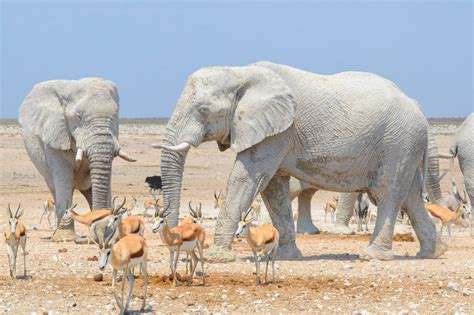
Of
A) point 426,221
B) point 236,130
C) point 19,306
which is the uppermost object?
point 236,130

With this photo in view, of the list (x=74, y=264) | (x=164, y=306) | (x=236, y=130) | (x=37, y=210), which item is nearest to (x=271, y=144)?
(x=236, y=130)

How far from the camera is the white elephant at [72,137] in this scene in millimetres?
18938

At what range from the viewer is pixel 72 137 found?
1948 cm

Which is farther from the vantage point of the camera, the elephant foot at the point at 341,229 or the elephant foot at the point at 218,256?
the elephant foot at the point at 341,229

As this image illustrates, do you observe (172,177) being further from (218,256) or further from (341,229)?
(341,229)

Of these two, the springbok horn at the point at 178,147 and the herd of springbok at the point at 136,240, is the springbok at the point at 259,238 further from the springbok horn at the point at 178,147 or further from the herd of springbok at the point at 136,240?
the springbok horn at the point at 178,147

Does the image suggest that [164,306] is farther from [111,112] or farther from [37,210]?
[37,210]

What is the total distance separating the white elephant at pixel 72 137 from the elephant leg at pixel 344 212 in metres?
5.47

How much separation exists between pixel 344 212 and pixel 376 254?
720 centimetres

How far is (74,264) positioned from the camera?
50.1 feet

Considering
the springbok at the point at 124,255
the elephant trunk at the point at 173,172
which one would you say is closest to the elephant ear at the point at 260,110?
the elephant trunk at the point at 173,172

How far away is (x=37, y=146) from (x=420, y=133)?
24.4ft

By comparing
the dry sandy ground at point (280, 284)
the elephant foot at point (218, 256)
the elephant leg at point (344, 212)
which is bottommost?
A: the dry sandy ground at point (280, 284)

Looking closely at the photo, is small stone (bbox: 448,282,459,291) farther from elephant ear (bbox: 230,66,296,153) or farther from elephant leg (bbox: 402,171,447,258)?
elephant ear (bbox: 230,66,296,153)
